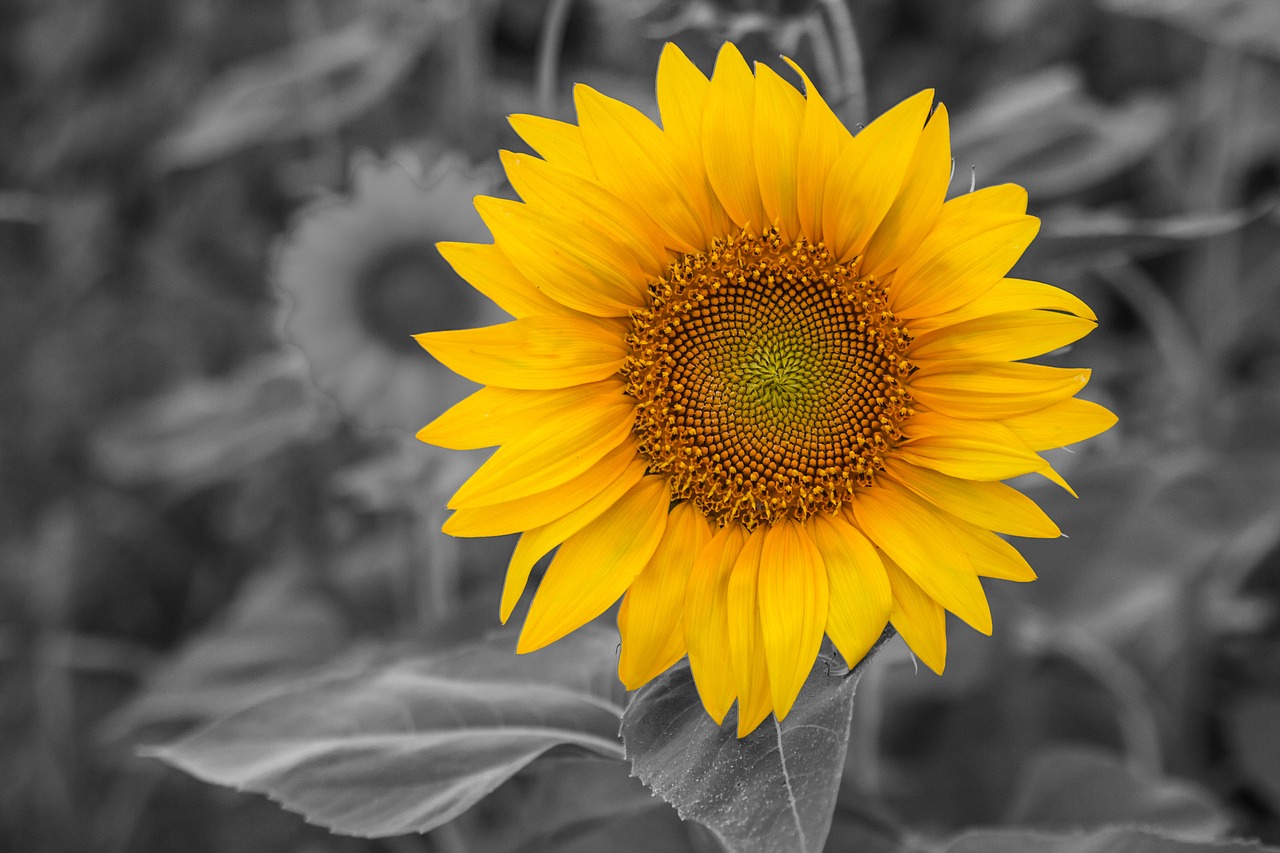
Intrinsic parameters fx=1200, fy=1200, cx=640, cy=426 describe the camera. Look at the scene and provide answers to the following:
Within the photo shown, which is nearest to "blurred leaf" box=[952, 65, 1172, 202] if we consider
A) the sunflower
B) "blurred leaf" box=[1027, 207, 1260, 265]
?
"blurred leaf" box=[1027, 207, 1260, 265]

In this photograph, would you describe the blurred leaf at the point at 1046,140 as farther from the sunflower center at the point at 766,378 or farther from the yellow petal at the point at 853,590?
the yellow petal at the point at 853,590

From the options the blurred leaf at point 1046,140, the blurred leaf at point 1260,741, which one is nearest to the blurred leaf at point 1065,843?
the blurred leaf at point 1260,741

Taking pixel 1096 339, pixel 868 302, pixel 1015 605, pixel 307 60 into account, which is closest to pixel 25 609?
pixel 307 60

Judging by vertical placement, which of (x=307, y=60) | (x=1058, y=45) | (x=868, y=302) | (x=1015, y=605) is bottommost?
(x=1015, y=605)

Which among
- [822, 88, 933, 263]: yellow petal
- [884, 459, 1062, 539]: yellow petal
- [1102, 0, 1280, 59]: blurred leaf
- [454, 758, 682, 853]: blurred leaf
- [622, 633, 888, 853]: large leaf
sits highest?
[1102, 0, 1280, 59]: blurred leaf

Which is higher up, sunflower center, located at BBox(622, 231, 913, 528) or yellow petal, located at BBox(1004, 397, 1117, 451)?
sunflower center, located at BBox(622, 231, 913, 528)

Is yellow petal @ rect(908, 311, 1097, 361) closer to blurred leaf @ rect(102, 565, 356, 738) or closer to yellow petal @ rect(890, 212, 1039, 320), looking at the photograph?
yellow petal @ rect(890, 212, 1039, 320)

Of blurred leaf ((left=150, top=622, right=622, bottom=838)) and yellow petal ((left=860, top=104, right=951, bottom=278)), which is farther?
blurred leaf ((left=150, top=622, right=622, bottom=838))

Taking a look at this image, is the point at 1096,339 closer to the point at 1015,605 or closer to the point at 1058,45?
the point at 1058,45
